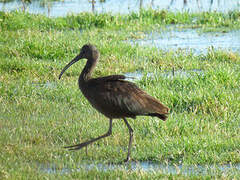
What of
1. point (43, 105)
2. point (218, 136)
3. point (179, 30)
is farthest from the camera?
point (179, 30)

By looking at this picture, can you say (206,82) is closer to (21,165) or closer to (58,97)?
(58,97)

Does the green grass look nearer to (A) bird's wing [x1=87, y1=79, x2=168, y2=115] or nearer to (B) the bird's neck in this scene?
(A) bird's wing [x1=87, y1=79, x2=168, y2=115]

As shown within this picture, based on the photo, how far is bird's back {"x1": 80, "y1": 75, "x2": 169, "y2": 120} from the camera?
20.5 feet

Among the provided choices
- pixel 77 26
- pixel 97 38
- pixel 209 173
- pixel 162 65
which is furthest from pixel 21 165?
pixel 77 26

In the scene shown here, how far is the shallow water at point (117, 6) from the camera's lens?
17.0 metres

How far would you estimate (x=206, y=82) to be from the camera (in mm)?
8992

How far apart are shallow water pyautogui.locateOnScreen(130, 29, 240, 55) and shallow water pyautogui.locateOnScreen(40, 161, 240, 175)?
5793 mm

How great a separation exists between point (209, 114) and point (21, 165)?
2860mm

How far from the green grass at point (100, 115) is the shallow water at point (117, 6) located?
336 cm

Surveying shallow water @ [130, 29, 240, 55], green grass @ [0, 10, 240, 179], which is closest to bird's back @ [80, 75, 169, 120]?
green grass @ [0, 10, 240, 179]

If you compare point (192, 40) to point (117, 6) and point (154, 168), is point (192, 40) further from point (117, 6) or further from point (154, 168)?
→ point (154, 168)

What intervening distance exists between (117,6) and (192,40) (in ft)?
16.5

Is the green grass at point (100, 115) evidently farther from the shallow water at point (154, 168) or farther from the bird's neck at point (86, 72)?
the bird's neck at point (86, 72)

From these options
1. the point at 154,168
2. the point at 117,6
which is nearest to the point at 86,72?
the point at 154,168
